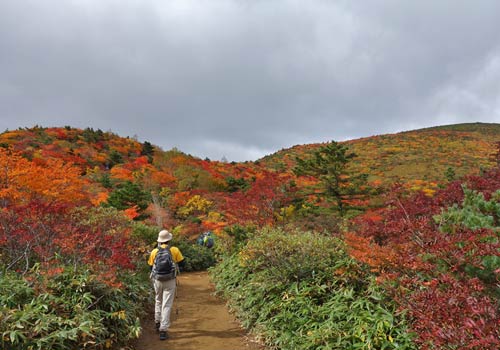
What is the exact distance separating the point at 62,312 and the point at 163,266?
5.39 feet

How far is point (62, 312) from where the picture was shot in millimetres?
4562

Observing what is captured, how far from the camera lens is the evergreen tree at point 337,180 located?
1340 centimetres

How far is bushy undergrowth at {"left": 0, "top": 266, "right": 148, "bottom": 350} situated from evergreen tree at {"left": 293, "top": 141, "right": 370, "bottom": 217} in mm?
9830

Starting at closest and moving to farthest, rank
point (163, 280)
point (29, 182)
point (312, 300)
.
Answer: point (312, 300)
point (163, 280)
point (29, 182)

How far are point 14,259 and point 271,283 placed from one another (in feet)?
16.4

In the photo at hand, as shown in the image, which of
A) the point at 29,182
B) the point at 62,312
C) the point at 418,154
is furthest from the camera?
the point at 418,154

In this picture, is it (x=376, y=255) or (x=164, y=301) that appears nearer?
(x=376, y=255)

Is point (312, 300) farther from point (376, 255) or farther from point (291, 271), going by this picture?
point (376, 255)

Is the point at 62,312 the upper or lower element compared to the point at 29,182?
lower

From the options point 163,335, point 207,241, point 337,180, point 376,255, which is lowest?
point 163,335

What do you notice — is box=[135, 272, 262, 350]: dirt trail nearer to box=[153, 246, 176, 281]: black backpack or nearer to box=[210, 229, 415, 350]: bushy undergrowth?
box=[210, 229, 415, 350]: bushy undergrowth

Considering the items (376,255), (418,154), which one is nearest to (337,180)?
(376,255)

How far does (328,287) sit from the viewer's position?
560cm

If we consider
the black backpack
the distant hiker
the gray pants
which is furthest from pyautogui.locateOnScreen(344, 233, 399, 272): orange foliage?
the distant hiker
